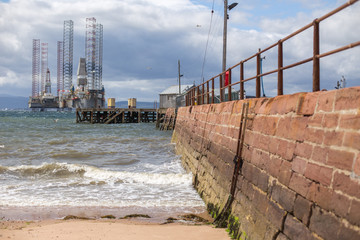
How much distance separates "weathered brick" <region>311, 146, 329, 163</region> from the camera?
3.40 m

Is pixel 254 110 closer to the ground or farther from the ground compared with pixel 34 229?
farther from the ground

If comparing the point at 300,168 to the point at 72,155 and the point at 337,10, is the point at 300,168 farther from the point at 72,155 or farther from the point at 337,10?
the point at 72,155

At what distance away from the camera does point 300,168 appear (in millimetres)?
3814

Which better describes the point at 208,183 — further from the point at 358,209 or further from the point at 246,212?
the point at 358,209

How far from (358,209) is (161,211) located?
535 cm

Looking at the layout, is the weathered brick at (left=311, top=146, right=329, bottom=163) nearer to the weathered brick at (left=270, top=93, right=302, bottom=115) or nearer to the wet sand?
the weathered brick at (left=270, top=93, right=302, bottom=115)

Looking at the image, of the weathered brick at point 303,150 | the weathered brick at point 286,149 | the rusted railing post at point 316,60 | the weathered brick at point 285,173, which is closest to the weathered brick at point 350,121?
the weathered brick at point 303,150

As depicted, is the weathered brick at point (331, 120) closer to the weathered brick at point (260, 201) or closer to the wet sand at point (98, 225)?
the weathered brick at point (260, 201)

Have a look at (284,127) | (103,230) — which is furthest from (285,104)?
(103,230)

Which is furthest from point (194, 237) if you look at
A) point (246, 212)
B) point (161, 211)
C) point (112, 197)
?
point (112, 197)

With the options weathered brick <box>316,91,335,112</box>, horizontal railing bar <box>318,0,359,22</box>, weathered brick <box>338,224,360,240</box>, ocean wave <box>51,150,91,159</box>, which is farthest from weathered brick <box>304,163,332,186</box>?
ocean wave <box>51,150,91,159</box>

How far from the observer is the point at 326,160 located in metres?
3.36

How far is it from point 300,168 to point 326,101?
2.45ft

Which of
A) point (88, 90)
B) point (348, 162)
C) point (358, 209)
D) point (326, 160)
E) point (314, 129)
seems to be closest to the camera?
point (358, 209)
